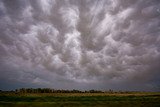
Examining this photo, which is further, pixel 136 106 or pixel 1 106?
pixel 136 106

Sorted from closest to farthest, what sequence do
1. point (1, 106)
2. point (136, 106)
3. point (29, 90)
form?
point (1, 106) < point (136, 106) < point (29, 90)

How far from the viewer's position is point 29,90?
463ft

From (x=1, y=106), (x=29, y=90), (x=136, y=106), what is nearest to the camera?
(x=1, y=106)

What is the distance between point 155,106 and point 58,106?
26851 millimetres

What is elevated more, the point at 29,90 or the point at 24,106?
the point at 29,90

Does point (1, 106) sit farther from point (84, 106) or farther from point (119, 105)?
point (119, 105)

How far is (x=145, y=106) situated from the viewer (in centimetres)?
5603

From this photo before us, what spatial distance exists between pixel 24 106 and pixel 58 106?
911 centimetres

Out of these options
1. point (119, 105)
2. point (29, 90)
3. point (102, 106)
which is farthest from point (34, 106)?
point (29, 90)

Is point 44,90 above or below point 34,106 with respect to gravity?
above

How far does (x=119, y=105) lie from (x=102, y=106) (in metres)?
5.70

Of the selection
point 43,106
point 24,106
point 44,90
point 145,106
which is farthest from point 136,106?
point 44,90

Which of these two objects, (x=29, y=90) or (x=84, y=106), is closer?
(x=84, y=106)

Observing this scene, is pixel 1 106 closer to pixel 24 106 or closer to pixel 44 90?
pixel 24 106
